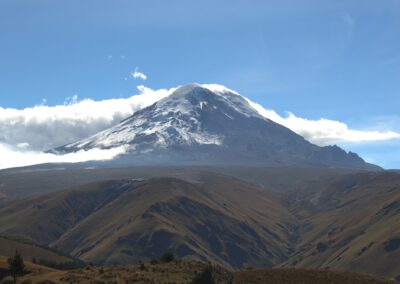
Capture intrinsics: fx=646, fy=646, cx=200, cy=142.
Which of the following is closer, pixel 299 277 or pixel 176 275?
pixel 176 275

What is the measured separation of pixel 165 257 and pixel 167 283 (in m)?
19.9

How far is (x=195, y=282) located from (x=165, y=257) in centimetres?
2868

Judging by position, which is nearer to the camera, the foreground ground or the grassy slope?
the foreground ground

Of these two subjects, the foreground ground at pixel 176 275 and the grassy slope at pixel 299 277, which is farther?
the grassy slope at pixel 299 277

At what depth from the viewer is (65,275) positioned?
271ft

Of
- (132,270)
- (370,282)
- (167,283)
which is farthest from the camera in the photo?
(370,282)

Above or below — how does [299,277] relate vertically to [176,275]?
below

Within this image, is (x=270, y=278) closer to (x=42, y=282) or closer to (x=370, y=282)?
(x=370, y=282)

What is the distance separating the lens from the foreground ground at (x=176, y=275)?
3155 inches

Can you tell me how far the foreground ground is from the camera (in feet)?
263

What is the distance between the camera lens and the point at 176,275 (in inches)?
3275

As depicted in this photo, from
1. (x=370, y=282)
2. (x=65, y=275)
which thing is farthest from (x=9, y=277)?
(x=370, y=282)

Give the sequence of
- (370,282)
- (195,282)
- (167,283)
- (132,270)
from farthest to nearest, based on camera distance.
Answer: (370,282), (132,270), (167,283), (195,282)

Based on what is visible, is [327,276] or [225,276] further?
[327,276]
